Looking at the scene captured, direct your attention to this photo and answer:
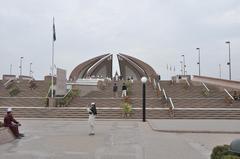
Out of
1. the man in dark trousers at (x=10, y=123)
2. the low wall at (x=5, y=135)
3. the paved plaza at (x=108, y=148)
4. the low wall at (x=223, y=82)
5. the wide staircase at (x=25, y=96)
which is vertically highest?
the low wall at (x=223, y=82)

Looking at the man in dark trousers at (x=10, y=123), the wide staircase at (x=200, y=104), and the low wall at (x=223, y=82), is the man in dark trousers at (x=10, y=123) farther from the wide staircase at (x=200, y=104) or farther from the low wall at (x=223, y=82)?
the low wall at (x=223, y=82)

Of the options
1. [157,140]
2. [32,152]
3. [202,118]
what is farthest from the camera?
[202,118]

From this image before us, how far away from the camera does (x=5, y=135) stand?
13.4 meters

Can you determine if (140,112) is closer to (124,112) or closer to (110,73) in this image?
(124,112)

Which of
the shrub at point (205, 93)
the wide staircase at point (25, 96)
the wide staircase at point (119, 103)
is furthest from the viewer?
the shrub at point (205, 93)

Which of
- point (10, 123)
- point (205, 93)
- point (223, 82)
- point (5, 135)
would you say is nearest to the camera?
point (5, 135)

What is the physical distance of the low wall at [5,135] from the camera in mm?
12978

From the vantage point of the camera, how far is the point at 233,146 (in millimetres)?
4691

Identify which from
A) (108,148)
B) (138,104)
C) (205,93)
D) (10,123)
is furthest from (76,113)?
(108,148)

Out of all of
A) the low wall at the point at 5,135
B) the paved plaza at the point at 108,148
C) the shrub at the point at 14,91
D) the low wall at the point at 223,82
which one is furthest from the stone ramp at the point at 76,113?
the low wall at the point at 5,135

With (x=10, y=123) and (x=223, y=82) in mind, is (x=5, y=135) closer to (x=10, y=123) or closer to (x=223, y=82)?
(x=10, y=123)

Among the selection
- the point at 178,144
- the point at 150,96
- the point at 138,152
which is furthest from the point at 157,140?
the point at 150,96

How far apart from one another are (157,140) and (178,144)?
1.29 m

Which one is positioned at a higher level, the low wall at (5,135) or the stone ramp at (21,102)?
the stone ramp at (21,102)
